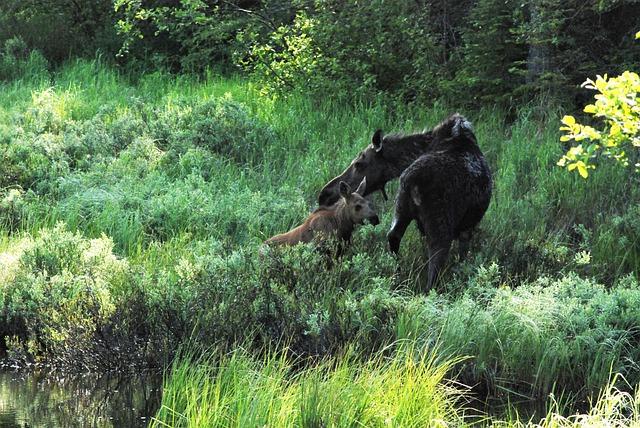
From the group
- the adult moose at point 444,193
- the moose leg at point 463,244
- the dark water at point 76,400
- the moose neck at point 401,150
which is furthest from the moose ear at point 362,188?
the dark water at point 76,400

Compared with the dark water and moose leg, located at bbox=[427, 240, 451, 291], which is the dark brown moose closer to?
moose leg, located at bbox=[427, 240, 451, 291]

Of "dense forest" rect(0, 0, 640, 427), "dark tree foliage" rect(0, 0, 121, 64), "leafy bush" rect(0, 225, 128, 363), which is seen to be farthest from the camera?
"dark tree foliage" rect(0, 0, 121, 64)

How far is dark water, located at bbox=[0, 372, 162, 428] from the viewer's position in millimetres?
7359

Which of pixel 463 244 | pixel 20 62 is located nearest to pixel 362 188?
pixel 463 244

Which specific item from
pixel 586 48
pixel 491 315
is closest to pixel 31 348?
pixel 491 315

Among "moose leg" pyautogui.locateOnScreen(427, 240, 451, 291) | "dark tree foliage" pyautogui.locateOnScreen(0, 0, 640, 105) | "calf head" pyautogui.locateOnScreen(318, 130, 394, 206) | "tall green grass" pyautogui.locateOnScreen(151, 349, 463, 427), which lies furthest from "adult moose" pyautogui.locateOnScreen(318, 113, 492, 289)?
"dark tree foliage" pyautogui.locateOnScreen(0, 0, 640, 105)

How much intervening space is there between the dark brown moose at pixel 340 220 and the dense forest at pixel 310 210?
32 cm

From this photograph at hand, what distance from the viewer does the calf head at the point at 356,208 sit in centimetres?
1022

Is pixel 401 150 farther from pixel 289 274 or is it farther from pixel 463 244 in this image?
pixel 289 274

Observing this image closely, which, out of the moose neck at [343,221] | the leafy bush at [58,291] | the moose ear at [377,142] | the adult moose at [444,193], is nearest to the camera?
the leafy bush at [58,291]

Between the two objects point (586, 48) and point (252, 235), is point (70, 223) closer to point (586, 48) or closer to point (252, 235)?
point (252, 235)

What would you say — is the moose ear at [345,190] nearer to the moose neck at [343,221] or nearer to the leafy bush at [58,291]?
the moose neck at [343,221]

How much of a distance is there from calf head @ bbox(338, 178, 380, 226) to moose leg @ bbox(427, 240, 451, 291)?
0.77 metres

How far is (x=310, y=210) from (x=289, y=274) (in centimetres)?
295
